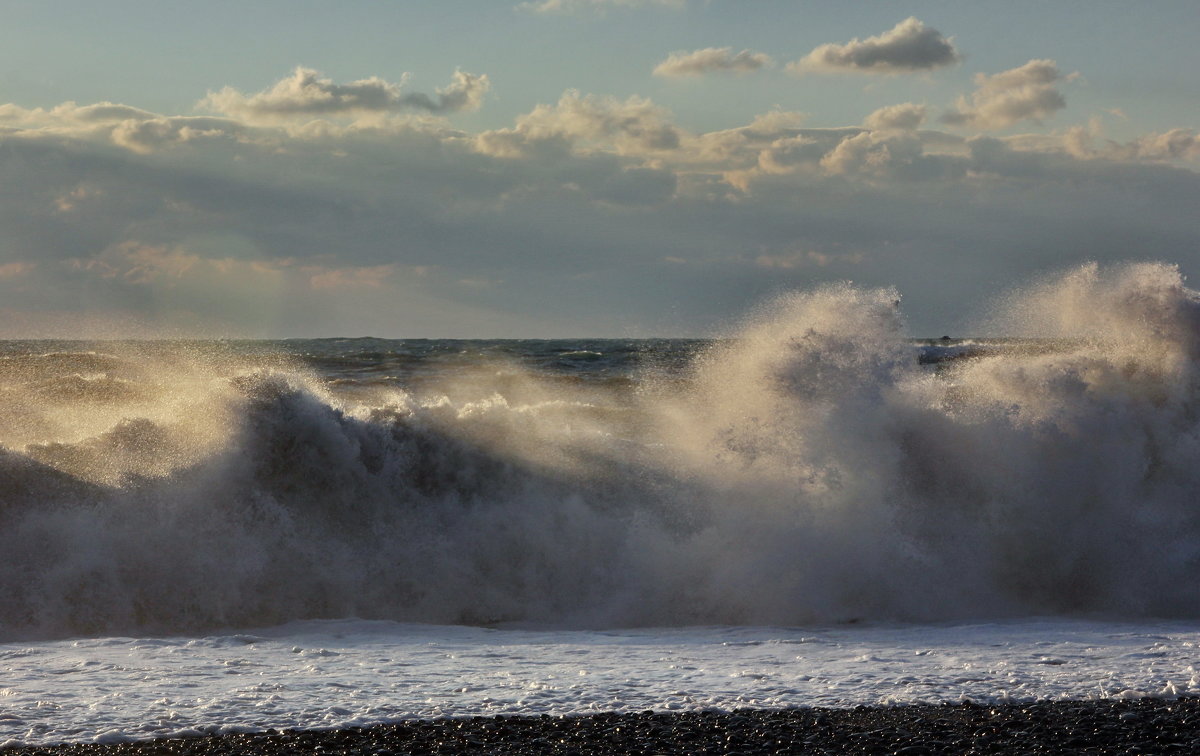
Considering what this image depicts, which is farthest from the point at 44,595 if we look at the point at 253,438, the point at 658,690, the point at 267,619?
the point at 658,690

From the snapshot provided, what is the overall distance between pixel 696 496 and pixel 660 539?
71 cm

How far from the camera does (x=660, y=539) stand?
32.5ft

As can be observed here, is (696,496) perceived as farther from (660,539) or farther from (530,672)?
(530,672)

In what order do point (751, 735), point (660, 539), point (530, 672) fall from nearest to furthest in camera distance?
1. point (751, 735)
2. point (530, 672)
3. point (660, 539)

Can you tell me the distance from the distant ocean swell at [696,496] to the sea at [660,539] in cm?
3

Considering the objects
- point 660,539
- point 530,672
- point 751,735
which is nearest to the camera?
point 751,735

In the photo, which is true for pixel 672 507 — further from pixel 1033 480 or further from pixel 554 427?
pixel 1033 480

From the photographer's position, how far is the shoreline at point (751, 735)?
5.25 meters

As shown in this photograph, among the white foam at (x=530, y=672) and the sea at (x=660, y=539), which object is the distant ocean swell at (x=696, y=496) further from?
the white foam at (x=530, y=672)

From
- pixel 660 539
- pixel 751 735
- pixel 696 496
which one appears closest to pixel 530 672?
pixel 751 735

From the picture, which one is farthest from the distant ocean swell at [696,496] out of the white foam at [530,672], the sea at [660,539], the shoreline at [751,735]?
the shoreline at [751,735]

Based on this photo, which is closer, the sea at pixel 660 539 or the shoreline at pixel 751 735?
the shoreline at pixel 751 735

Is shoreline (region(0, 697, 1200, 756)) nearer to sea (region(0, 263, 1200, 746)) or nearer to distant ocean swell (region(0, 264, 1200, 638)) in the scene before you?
sea (region(0, 263, 1200, 746))

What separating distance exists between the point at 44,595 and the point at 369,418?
357 cm
